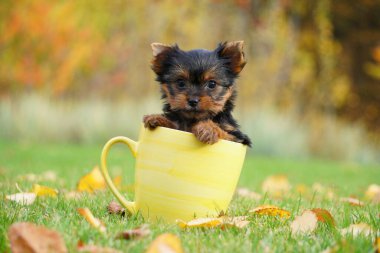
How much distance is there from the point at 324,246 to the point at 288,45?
44.8ft

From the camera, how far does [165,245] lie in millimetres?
1930

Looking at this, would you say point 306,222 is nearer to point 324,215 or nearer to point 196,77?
point 324,215

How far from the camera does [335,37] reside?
808 inches

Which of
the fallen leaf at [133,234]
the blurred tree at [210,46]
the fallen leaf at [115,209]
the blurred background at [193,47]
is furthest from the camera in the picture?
the blurred tree at [210,46]

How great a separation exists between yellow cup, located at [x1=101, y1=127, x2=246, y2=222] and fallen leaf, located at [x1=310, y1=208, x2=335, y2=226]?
43 centimetres

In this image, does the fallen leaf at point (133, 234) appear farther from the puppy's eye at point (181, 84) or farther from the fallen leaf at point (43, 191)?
the fallen leaf at point (43, 191)

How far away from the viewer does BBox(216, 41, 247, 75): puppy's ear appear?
3.00 metres

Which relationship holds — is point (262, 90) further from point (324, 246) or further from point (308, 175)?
point (324, 246)

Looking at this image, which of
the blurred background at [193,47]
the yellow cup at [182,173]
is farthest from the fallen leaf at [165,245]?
the blurred background at [193,47]

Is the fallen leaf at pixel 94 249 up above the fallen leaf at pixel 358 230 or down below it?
below

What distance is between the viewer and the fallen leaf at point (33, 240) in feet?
6.25

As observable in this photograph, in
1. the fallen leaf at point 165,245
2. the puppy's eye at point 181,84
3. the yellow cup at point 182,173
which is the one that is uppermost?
the puppy's eye at point 181,84

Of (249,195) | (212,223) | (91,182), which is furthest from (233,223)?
(91,182)

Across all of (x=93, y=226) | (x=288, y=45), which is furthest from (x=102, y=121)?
(x=93, y=226)
